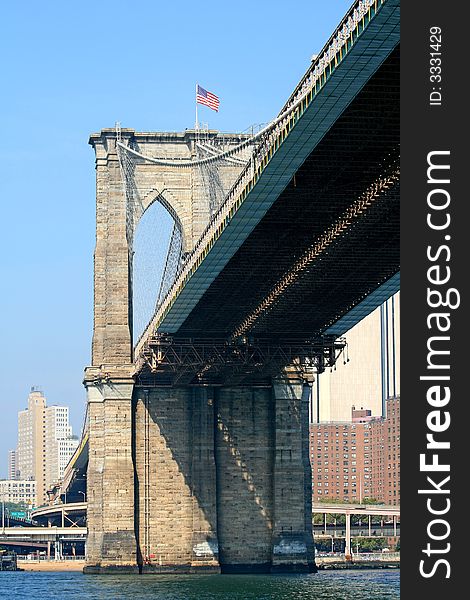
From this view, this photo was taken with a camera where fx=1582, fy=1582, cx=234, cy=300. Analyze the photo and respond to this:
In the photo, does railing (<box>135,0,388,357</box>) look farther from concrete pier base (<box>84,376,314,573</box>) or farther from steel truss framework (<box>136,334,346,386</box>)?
concrete pier base (<box>84,376,314,573</box>)

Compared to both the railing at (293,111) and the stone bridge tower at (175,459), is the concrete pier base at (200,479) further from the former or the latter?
the railing at (293,111)

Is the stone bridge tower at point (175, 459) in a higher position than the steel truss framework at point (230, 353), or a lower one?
lower

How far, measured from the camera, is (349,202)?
184 ft

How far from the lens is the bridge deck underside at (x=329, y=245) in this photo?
46844 millimetres

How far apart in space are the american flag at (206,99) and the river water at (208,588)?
77.8 ft

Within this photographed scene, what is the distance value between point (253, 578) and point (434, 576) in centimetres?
6365

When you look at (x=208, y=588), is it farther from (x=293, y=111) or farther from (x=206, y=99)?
(x=293, y=111)

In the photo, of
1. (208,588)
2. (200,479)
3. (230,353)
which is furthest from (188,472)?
(208,588)

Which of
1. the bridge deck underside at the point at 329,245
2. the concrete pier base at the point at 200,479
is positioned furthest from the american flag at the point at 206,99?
the concrete pier base at the point at 200,479

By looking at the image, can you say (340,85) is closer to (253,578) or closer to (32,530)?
(253,578)

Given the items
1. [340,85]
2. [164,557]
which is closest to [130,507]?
[164,557]

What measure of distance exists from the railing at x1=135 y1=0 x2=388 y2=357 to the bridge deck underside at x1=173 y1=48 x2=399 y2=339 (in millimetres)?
1275

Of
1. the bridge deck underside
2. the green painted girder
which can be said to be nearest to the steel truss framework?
the bridge deck underside

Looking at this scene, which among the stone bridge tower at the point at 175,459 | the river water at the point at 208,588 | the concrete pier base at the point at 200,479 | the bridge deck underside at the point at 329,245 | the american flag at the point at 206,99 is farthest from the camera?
the stone bridge tower at the point at 175,459
